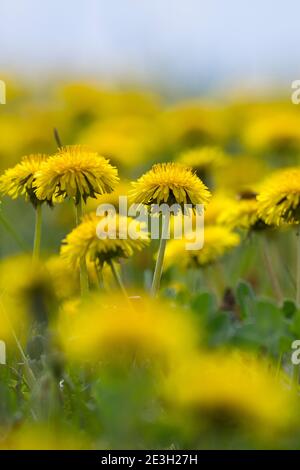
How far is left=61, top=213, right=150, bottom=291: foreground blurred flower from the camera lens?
167 centimetres

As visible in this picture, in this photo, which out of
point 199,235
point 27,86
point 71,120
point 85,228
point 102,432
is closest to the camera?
point 102,432

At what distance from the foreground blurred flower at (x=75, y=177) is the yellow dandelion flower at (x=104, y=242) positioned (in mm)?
42

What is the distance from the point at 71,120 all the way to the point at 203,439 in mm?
3012

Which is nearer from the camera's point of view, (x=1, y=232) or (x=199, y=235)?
(x=199, y=235)

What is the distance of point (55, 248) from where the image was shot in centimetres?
304

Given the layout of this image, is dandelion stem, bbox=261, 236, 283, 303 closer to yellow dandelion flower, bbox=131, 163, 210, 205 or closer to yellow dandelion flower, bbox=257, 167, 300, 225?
yellow dandelion flower, bbox=257, 167, 300, 225

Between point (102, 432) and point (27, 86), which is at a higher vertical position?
point (27, 86)

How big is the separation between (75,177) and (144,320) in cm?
54

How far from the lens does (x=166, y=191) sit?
1.66 meters

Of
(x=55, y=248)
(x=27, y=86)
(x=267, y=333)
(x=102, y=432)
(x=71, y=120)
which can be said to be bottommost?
(x=102, y=432)

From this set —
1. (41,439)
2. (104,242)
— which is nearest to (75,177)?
(104,242)

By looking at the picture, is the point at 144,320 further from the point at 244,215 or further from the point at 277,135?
the point at 277,135

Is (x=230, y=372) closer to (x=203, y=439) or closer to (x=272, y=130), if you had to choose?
(x=203, y=439)

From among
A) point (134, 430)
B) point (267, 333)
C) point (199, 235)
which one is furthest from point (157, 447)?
point (199, 235)
